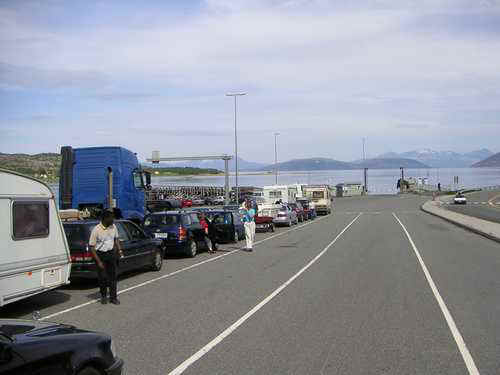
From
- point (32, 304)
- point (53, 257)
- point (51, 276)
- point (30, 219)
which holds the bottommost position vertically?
point (32, 304)

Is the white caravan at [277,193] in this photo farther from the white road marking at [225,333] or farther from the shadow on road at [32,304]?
the shadow on road at [32,304]

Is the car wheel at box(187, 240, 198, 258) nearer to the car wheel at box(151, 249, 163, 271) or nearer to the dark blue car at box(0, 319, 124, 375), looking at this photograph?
the car wheel at box(151, 249, 163, 271)

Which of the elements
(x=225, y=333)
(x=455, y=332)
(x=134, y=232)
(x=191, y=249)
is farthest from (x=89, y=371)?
(x=191, y=249)

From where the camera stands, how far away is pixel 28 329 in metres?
4.71

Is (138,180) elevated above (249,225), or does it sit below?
above

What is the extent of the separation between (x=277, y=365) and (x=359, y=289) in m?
5.45

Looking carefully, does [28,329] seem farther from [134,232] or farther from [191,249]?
[191,249]

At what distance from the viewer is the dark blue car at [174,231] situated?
18.2 m

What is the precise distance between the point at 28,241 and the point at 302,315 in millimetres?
4595

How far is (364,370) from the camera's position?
20.5ft

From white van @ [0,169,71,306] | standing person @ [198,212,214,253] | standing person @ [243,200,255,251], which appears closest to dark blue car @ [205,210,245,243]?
standing person @ [243,200,255,251]

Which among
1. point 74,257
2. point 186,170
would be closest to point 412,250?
point 74,257

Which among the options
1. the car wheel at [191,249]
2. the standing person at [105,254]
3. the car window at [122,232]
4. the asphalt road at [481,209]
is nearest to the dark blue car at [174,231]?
the car wheel at [191,249]

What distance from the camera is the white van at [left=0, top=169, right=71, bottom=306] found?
9.12 metres
